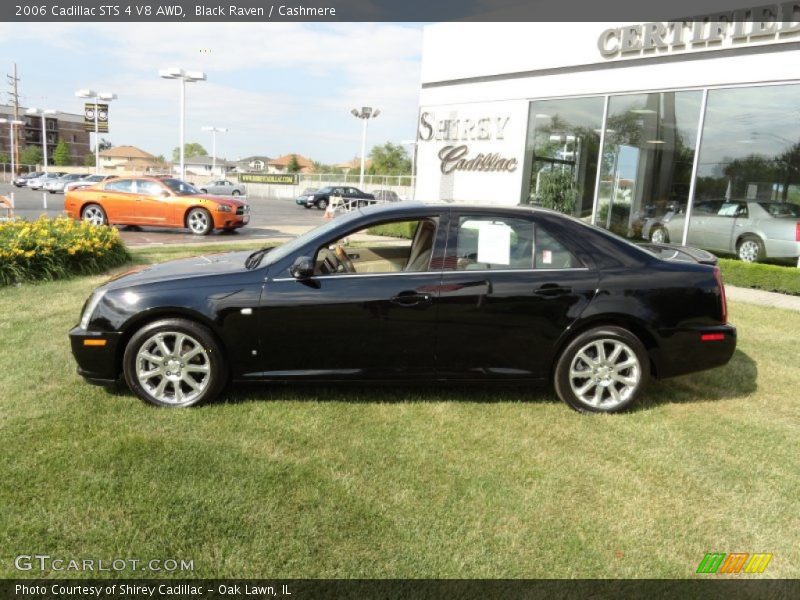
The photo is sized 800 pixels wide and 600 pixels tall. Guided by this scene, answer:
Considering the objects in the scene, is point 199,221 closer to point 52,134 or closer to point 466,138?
point 466,138

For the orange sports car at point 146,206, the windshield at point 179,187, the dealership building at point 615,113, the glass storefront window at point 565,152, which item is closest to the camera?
the dealership building at point 615,113

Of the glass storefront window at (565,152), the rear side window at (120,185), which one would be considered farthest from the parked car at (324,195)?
the glass storefront window at (565,152)

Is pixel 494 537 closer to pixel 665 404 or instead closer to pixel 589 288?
pixel 589 288

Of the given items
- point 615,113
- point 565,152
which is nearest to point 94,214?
point 565,152

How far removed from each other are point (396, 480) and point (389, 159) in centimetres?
10694

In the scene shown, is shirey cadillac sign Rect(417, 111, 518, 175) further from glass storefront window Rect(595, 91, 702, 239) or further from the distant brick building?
the distant brick building

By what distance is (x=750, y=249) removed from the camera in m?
11.2

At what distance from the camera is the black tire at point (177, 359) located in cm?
416

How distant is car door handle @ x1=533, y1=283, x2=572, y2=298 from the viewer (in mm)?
4273

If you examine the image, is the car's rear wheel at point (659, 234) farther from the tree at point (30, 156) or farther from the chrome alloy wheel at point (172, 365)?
the tree at point (30, 156)

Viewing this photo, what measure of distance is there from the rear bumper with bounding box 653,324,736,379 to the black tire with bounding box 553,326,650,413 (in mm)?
145

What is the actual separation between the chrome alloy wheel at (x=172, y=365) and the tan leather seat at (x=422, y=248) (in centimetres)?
159
